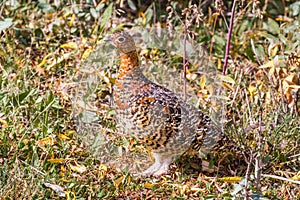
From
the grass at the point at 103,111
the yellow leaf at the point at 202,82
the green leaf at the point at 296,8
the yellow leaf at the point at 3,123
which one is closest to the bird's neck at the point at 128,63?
the grass at the point at 103,111

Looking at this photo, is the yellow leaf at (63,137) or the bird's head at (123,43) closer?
the bird's head at (123,43)

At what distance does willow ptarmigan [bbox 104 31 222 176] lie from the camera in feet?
12.1

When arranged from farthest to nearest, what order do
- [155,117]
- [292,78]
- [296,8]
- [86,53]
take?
[296,8] → [86,53] → [292,78] → [155,117]

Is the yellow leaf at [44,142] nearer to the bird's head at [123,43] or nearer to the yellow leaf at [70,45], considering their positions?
the bird's head at [123,43]

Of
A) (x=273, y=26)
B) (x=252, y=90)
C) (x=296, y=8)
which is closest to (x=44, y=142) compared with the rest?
(x=252, y=90)

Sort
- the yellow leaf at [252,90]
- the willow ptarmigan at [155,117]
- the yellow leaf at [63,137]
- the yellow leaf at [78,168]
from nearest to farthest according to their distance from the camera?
the willow ptarmigan at [155,117], the yellow leaf at [78,168], the yellow leaf at [63,137], the yellow leaf at [252,90]

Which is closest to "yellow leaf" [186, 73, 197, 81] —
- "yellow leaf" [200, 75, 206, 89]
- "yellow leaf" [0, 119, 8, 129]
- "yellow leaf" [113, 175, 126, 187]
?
"yellow leaf" [200, 75, 206, 89]

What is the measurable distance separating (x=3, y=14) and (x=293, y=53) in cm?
201

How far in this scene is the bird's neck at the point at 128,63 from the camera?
3.84m

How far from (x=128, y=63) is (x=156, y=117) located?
362 mm

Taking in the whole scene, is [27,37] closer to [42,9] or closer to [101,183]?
[42,9]

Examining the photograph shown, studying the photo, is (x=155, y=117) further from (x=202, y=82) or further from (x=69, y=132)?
(x=202, y=82)

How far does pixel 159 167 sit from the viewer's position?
13.0ft

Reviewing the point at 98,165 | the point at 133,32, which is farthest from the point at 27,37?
the point at 98,165
